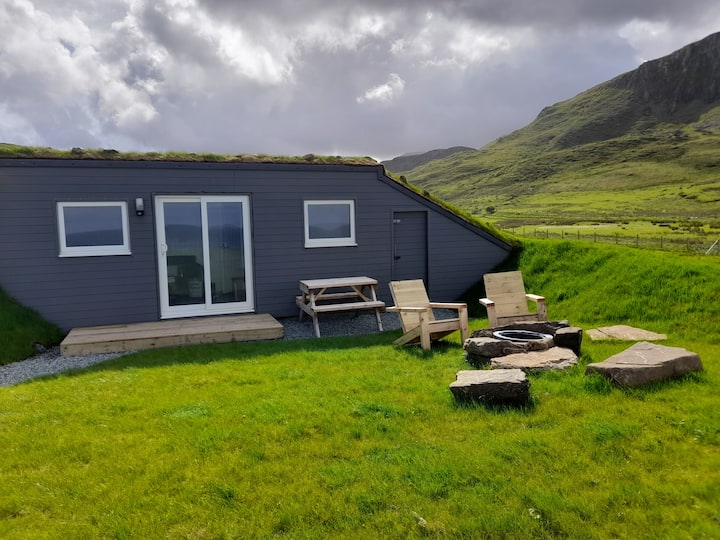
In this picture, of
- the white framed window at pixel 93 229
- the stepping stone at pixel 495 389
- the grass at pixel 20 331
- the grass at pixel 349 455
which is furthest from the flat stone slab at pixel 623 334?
the grass at pixel 20 331

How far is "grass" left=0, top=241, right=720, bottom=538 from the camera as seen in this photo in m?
3.05

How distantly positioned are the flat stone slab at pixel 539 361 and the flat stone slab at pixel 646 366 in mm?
400

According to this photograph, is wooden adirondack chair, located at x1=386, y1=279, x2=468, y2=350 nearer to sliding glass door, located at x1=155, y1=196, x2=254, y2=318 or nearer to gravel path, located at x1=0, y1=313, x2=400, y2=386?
gravel path, located at x1=0, y1=313, x2=400, y2=386

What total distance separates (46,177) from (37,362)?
3.36 meters

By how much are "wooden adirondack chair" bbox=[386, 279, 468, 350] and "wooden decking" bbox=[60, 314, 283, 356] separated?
88.6 inches

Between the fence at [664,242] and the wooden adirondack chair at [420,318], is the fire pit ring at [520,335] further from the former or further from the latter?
the fence at [664,242]

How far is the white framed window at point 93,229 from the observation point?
8.96 meters

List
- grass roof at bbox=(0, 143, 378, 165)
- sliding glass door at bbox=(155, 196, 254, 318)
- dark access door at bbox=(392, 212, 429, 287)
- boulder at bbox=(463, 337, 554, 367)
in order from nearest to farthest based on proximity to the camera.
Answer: boulder at bbox=(463, 337, 554, 367), grass roof at bbox=(0, 143, 378, 165), sliding glass door at bbox=(155, 196, 254, 318), dark access door at bbox=(392, 212, 429, 287)

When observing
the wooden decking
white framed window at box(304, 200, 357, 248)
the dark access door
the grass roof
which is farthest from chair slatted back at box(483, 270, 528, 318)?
the grass roof

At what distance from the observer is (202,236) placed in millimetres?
9820

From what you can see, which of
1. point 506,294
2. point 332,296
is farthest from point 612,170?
point 332,296

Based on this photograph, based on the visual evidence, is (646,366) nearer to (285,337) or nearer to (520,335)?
(520,335)

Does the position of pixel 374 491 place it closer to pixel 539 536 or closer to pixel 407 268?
pixel 539 536

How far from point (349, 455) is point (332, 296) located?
236 inches
